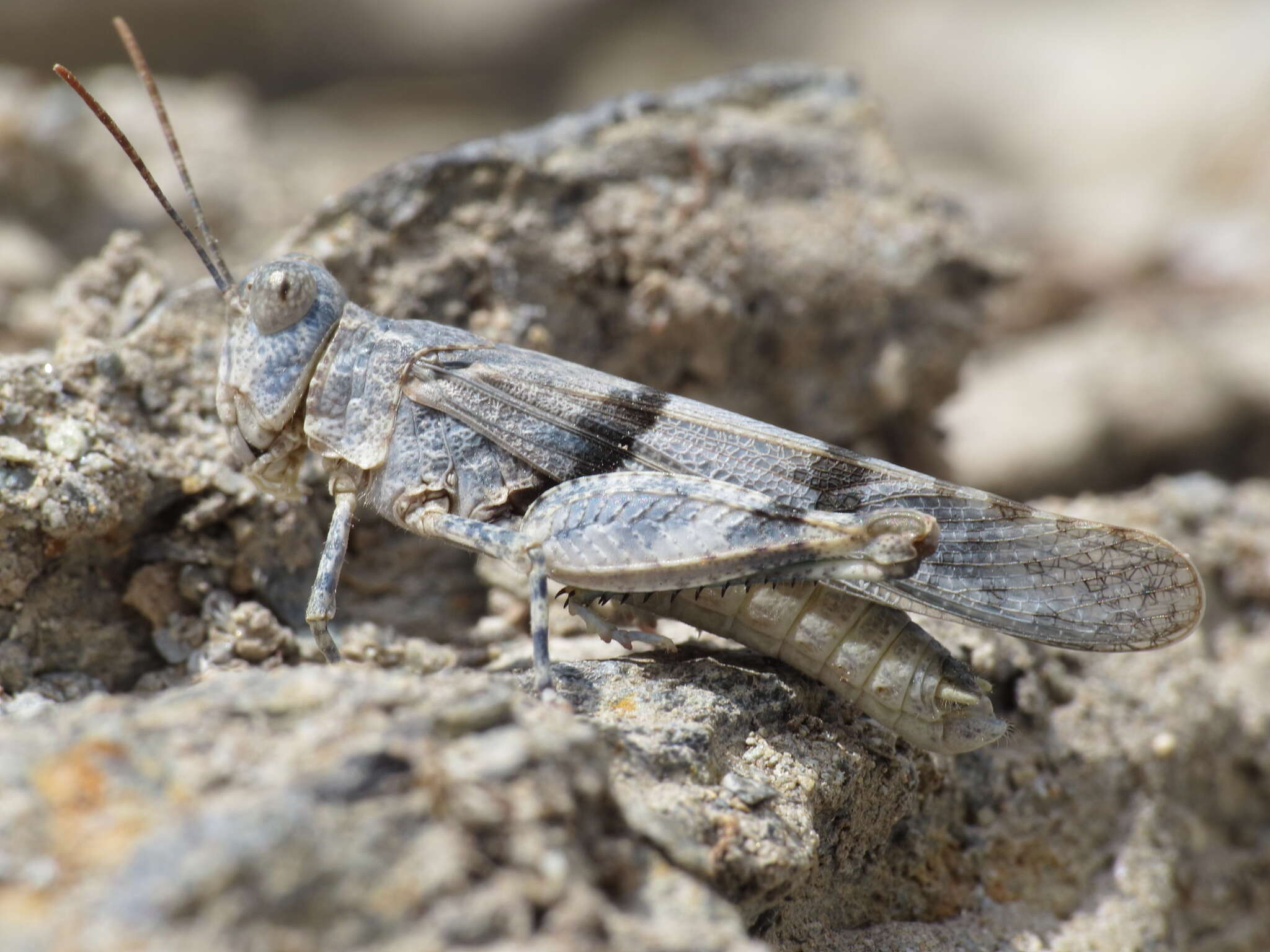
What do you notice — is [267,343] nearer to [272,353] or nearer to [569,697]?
→ [272,353]

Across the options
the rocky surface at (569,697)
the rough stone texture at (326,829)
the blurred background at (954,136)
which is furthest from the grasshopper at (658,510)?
the blurred background at (954,136)

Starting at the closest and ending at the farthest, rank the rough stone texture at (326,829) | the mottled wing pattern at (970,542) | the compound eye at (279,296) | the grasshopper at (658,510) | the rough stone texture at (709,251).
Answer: the rough stone texture at (326,829), the grasshopper at (658,510), the mottled wing pattern at (970,542), the compound eye at (279,296), the rough stone texture at (709,251)

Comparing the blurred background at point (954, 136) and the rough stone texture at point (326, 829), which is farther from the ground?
the blurred background at point (954, 136)

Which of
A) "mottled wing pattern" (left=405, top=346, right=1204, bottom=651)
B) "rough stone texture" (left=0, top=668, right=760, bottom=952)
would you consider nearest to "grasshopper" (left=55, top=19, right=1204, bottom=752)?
"mottled wing pattern" (left=405, top=346, right=1204, bottom=651)

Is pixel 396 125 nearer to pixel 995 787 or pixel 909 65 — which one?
pixel 909 65

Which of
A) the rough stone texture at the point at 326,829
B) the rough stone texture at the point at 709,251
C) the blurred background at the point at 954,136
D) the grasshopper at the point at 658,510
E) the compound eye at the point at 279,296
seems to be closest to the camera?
the rough stone texture at the point at 326,829

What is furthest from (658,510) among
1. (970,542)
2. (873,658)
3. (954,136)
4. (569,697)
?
(954,136)

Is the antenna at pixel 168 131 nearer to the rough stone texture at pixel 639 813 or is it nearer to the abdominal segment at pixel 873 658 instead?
the rough stone texture at pixel 639 813
